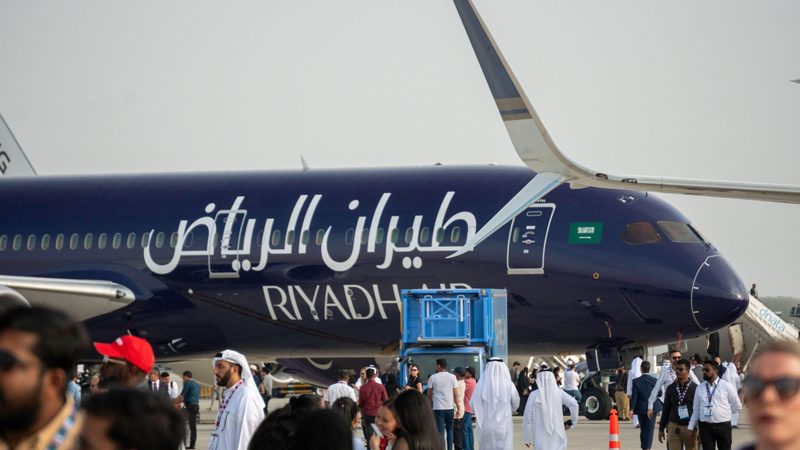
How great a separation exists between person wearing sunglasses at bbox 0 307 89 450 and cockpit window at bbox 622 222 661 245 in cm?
1665

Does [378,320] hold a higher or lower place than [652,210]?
lower

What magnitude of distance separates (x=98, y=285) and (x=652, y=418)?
956 centimetres

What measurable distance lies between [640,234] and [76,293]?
8.76 meters

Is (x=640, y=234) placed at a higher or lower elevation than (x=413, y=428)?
higher

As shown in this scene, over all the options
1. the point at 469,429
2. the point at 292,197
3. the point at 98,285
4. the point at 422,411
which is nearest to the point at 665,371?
the point at 469,429

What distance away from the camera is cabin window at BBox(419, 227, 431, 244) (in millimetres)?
20891

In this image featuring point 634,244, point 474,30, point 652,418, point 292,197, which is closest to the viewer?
point 474,30

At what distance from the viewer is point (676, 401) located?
14.6 meters

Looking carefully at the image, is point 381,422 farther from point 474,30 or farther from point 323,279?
point 323,279

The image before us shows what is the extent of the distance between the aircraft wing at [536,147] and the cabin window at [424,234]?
9.29 m

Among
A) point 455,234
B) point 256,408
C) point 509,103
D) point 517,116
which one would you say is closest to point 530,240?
point 455,234

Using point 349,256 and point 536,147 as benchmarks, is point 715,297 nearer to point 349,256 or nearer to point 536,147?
point 349,256

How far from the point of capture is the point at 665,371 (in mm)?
17953

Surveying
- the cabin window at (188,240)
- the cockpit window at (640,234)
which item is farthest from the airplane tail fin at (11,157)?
the cockpit window at (640,234)
